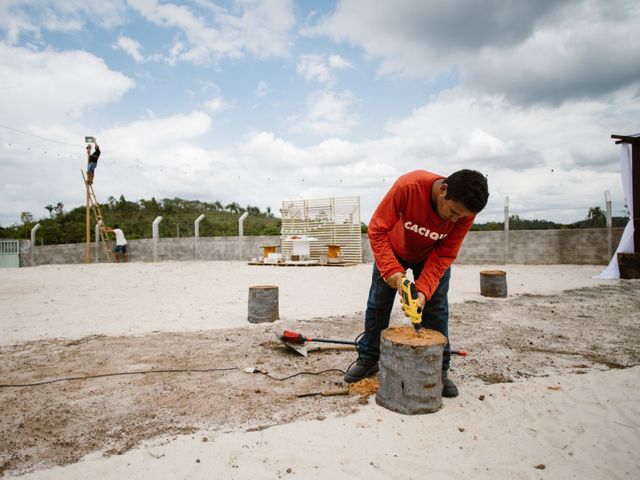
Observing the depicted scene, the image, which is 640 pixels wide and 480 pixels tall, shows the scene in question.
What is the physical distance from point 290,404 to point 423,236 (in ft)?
4.72

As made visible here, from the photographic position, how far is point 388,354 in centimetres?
242

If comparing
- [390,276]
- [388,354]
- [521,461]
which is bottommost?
[521,461]

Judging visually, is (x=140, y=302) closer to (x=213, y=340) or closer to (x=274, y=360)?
(x=213, y=340)

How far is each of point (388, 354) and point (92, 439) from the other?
5.84ft

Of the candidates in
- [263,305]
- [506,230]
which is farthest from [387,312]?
[506,230]

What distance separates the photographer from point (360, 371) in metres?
2.92

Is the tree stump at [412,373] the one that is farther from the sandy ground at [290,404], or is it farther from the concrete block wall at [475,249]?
the concrete block wall at [475,249]

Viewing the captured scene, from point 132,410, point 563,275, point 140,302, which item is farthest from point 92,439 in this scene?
point 563,275

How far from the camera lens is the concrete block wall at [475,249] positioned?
35.9 ft

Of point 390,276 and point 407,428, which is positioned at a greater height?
point 390,276

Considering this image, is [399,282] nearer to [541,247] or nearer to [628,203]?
[628,203]

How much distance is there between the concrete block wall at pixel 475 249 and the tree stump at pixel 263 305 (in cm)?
878

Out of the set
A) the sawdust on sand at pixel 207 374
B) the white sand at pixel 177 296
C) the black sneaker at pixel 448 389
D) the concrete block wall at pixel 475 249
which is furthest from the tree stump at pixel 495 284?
the concrete block wall at pixel 475 249

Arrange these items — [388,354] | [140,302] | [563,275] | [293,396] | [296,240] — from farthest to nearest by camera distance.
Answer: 1. [296,240]
2. [563,275]
3. [140,302]
4. [293,396]
5. [388,354]
